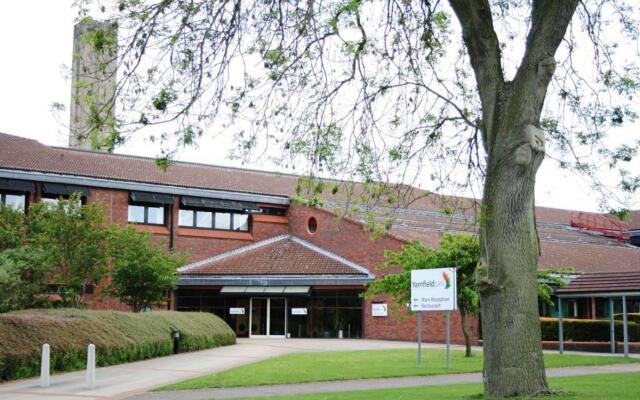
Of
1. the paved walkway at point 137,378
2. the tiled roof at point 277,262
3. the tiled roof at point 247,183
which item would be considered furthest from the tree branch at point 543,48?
the tiled roof at point 277,262

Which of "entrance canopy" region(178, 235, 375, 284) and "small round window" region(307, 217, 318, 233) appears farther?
"small round window" region(307, 217, 318, 233)

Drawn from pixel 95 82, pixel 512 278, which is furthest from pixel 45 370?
pixel 512 278

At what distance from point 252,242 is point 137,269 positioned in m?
13.2

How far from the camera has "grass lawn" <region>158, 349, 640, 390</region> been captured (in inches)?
743

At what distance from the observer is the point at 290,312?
43.3 m

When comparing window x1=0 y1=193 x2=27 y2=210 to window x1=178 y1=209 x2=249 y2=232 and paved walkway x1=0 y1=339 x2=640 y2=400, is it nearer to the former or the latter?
window x1=178 y1=209 x2=249 y2=232

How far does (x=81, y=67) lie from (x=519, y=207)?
6207mm

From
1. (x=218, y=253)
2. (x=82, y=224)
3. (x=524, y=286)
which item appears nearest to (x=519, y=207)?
(x=524, y=286)

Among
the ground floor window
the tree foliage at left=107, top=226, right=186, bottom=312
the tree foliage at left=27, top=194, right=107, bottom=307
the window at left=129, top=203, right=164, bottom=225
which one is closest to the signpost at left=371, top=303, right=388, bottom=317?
the ground floor window

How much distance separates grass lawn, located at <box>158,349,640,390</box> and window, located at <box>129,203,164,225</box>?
19.2 m

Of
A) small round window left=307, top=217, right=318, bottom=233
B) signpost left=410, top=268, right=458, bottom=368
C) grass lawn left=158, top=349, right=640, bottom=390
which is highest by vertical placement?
small round window left=307, top=217, right=318, bottom=233

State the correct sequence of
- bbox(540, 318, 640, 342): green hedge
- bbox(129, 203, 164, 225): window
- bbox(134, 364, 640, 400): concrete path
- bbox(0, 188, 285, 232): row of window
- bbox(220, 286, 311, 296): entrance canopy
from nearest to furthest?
bbox(134, 364, 640, 400): concrete path, bbox(540, 318, 640, 342): green hedge, bbox(220, 286, 311, 296): entrance canopy, bbox(0, 188, 285, 232): row of window, bbox(129, 203, 164, 225): window

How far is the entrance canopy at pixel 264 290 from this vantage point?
42.0 meters

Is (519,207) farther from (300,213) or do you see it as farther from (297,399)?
(300,213)
